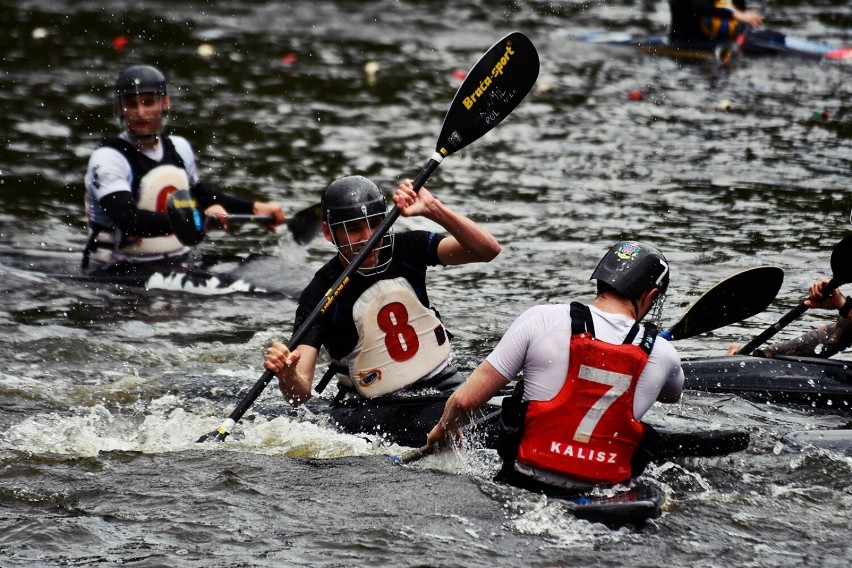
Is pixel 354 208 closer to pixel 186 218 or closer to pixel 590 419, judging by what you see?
pixel 590 419

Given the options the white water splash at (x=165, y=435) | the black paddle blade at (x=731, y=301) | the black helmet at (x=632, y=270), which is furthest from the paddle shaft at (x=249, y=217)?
the black helmet at (x=632, y=270)

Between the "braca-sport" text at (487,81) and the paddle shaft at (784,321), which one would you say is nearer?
the "braca-sport" text at (487,81)

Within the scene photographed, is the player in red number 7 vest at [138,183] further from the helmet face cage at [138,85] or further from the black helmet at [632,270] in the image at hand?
the black helmet at [632,270]

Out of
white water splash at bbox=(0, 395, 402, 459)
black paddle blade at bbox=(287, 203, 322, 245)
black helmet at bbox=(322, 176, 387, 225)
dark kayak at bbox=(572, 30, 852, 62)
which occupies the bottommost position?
white water splash at bbox=(0, 395, 402, 459)

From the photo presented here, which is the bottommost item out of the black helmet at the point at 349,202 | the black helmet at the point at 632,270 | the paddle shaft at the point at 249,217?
the paddle shaft at the point at 249,217

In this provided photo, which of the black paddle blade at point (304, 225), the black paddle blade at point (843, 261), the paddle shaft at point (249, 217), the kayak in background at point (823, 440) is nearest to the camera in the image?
the kayak in background at point (823, 440)

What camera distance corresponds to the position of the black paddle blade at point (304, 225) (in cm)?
1019

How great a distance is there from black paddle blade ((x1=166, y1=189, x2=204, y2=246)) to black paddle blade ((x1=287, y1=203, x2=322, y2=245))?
4.16 ft

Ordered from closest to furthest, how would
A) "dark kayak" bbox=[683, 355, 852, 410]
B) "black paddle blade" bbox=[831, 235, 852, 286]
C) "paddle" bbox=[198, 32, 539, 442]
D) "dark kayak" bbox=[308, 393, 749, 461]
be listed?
"dark kayak" bbox=[308, 393, 749, 461] → "paddle" bbox=[198, 32, 539, 442] → "dark kayak" bbox=[683, 355, 852, 410] → "black paddle blade" bbox=[831, 235, 852, 286]

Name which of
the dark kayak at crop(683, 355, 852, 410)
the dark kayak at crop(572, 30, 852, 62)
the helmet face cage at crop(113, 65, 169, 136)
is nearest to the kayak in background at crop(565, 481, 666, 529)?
the dark kayak at crop(683, 355, 852, 410)

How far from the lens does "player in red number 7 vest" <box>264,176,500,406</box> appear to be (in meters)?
6.15

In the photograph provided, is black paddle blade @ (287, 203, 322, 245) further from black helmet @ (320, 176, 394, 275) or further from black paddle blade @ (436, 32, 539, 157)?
black helmet @ (320, 176, 394, 275)

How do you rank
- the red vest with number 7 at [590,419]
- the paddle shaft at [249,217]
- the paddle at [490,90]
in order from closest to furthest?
the red vest with number 7 at [590,419]
the paddle at [490,90]
the paddle shaft at [249,217]

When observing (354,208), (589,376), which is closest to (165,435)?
(354,208)
